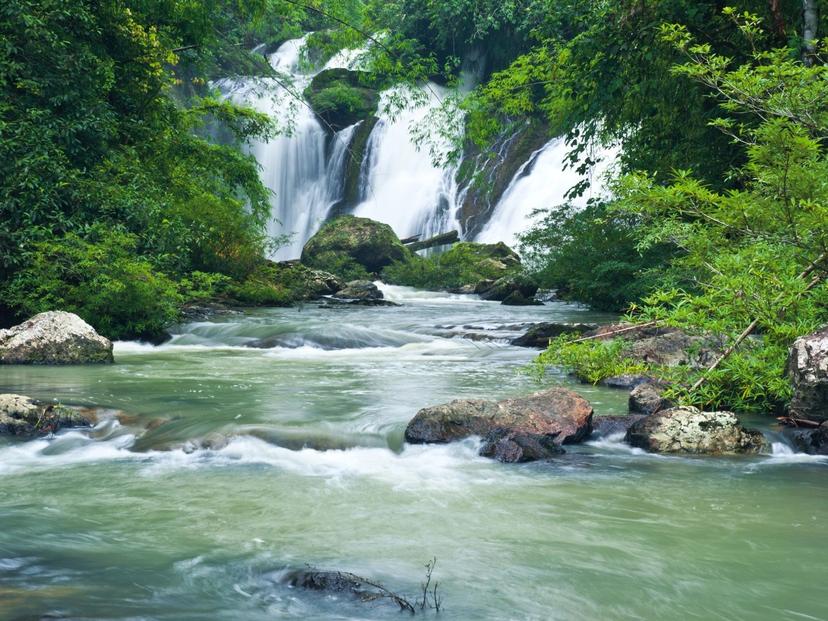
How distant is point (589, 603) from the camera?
383cm

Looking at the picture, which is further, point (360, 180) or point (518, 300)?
point (360, 180)

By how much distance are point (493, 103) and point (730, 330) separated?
8677 mm

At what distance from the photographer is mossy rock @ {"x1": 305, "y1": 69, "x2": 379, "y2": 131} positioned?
39.3m

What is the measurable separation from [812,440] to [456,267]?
75.6ft

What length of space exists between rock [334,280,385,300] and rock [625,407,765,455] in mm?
17754

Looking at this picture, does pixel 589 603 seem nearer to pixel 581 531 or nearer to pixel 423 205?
pixel 581 531

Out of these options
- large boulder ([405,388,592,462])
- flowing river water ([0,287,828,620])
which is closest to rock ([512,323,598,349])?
flowing river water ([0,287,828,620])

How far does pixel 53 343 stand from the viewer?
463 inches

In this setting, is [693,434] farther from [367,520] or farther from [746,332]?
[367,520]

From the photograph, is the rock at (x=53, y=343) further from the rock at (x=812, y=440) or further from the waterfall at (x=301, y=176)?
the waterfall at (x=301, y=176)

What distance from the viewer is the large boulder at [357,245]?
101 ft

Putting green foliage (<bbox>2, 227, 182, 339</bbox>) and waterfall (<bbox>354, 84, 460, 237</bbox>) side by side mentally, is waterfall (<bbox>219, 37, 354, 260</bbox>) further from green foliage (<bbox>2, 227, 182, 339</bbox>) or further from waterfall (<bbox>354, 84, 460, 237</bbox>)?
green foliage (<bbox>2, 227, 182, 339</bbox>)

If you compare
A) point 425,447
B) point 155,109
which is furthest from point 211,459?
point 155,109

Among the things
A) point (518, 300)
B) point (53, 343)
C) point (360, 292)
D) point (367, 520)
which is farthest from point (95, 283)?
point (518, 300)
